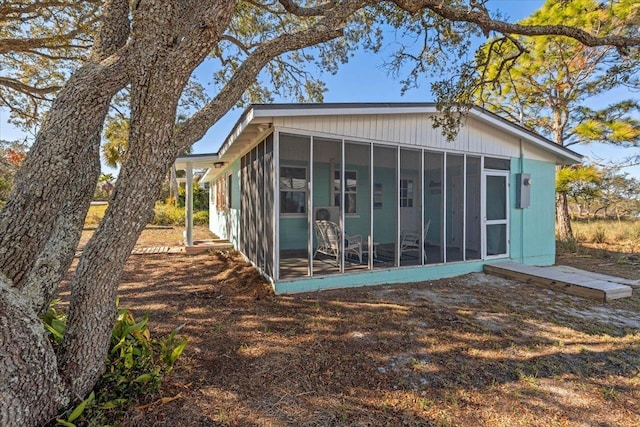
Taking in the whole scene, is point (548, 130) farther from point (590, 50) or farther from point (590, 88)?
point (590, 50)

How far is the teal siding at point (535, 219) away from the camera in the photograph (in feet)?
24.5

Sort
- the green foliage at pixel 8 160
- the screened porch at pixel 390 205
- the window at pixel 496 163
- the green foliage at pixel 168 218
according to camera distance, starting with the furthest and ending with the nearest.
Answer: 1. the green foliage at pixel 168 218
2. the window at pixel 496 163
3. the screened porch at pixel 390 205
4. the green foliage at pixel 8 160

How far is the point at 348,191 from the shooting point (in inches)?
325

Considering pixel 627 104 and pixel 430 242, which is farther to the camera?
pixel 627 104

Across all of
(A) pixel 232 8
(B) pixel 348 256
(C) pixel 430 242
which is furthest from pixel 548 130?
(A) pixel 232 8

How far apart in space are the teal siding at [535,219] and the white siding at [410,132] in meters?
0.32

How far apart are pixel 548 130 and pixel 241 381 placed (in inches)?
595

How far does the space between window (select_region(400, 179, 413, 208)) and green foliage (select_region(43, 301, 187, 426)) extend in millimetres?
6761

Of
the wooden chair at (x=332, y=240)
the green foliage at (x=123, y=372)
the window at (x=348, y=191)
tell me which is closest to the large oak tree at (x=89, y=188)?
the green foliage at (x=123, y=372)

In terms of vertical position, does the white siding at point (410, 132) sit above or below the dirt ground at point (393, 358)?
above

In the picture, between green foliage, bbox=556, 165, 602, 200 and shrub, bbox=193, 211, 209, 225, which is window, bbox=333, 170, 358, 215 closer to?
green foliage, bbox=556, 165, 602, 200

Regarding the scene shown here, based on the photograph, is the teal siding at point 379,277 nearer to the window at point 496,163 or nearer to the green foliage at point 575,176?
the window at point 496,163

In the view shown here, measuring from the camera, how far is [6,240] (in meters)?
2.03

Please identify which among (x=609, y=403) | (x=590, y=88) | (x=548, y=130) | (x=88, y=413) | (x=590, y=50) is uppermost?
(x=590, y=50)
